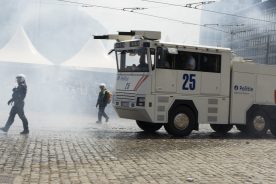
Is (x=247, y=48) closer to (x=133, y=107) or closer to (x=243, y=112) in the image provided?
(x=243, y=112)

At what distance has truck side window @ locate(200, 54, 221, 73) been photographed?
14.6 metres

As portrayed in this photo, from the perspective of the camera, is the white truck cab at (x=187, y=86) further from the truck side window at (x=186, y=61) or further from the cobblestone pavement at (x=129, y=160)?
the cobblestone pavement at (x=129, y=160)

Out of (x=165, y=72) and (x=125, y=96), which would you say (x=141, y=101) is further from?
(x=165, y=72)

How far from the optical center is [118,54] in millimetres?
15195

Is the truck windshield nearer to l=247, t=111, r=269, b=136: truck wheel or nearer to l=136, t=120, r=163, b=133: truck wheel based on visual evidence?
l=136, t=120, r=163, b=133: truck wheel

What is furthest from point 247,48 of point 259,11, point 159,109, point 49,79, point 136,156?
point 136,156

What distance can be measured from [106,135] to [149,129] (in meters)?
Answer: 2.23

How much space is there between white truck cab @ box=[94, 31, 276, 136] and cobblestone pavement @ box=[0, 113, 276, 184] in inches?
41.9

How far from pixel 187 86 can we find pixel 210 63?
116 cm

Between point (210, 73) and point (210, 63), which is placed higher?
point (210, 63)

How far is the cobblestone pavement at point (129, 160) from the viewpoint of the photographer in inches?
301

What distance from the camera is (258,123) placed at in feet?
52.2

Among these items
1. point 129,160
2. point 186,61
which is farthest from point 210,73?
point 129,160

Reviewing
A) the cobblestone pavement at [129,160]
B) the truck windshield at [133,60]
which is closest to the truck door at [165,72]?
the truck windshield at [133,60]
